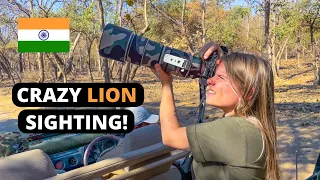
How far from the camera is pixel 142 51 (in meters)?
1.29

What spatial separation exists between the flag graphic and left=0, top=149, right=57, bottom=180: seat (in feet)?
25.9

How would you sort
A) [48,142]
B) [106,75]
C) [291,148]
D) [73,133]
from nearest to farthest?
[48,142]
[73,133]
[291,148]
[106,75]

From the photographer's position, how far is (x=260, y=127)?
42.3 inches

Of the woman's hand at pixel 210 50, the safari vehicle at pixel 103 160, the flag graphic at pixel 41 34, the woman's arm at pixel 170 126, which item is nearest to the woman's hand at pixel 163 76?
the woman's arm at pixel 170 126

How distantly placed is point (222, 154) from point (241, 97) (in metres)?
0.17

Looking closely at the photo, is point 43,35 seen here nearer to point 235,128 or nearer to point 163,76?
point 163,76

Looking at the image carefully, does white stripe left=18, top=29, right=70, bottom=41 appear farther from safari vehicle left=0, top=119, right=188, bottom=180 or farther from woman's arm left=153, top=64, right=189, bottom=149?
woman's arm left=153, top=64, right=189, bottom=149

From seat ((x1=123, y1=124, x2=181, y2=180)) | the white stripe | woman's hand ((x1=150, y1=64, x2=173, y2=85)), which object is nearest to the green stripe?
the white stripe

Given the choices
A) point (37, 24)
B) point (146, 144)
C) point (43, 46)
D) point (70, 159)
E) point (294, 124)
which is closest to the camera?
point (146, 144)

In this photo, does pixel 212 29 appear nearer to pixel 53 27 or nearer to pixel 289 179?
pixel 53 27

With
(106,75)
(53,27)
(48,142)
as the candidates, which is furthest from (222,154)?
(53,27)

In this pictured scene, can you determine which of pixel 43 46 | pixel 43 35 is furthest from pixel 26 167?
pixel 43 46

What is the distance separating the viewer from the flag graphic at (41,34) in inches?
350

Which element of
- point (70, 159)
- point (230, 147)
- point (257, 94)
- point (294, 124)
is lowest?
point (294, 124)
